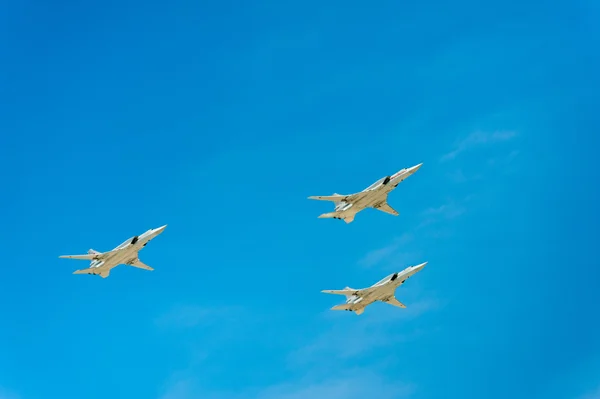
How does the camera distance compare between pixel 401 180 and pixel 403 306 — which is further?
pixel 403 306

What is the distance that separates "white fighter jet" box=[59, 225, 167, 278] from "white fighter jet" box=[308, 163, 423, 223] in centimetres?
3308

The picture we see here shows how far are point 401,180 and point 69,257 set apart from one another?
215 ft

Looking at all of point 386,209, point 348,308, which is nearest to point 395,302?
point 348,308

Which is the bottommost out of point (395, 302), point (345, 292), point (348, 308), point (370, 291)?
point (348, 308)

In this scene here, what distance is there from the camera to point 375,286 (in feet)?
509

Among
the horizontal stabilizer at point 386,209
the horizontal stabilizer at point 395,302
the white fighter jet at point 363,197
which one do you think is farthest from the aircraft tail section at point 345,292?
the horizontal stabilizer at point 386,209

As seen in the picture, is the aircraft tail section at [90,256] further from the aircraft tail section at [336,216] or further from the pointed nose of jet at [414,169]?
the pointed nose of jet at [414,169]

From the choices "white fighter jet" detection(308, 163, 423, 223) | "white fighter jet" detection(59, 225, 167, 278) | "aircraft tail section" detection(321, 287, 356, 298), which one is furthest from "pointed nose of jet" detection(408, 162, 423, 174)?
"white fighter jet" detection(59, 225, 167, 278)

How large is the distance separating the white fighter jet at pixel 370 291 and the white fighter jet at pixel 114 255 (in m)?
37.0

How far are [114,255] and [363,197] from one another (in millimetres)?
49726

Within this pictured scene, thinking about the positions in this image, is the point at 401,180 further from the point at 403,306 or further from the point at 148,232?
the point at 148,232

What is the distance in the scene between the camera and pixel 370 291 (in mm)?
155250

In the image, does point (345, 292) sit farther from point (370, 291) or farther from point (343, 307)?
point (370, 291)

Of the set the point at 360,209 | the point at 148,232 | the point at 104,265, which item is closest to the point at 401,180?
the point at 360,209
